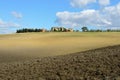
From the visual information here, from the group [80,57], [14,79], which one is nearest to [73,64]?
[80,57]

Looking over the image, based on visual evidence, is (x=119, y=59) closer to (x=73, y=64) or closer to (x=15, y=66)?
(x=73, y=64)

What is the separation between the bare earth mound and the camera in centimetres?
1360

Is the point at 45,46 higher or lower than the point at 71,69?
lower

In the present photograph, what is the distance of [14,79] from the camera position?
14.4 metres

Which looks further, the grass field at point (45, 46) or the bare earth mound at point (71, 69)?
the grass field at point (45, 46)

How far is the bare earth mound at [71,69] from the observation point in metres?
13.6

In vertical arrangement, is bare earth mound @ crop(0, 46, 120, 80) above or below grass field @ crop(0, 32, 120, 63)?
above

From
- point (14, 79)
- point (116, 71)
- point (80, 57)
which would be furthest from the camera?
point (80, 57)

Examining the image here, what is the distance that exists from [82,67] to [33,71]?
199 cm

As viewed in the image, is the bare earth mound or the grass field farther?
the grass field

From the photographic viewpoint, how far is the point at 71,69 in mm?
14539

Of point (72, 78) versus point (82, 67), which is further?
point (82, 67)

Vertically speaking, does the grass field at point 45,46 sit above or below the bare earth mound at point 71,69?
below

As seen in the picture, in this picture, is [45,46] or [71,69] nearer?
[71,69]
